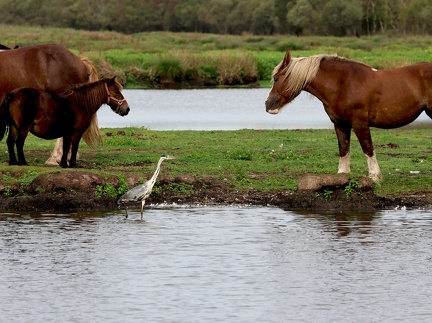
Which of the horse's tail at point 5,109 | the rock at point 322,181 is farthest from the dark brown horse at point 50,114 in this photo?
the rock at point 322,181

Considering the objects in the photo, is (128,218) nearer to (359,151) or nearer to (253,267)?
(253,267)

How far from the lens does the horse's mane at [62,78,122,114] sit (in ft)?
51.0

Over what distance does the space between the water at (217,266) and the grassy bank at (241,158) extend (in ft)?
3.05

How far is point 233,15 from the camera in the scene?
349 ft

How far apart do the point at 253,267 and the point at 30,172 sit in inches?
182

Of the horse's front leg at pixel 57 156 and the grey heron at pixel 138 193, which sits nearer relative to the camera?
the grey heron at pixel 138 193

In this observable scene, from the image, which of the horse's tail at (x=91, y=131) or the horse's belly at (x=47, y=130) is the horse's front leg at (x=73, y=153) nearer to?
the horse's belly at (x=47, y=130)

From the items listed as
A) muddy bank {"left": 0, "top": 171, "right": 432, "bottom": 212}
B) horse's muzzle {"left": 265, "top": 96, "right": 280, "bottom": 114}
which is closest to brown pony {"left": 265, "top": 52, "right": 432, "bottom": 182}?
horse's muzzle {"left": 265, "top": 96, "right": 280, "bottom": 114}

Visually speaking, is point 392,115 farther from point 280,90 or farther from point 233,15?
point 233,15

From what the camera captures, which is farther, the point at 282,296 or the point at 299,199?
the point at 299,199

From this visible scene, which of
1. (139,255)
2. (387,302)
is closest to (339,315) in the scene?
(387,302)

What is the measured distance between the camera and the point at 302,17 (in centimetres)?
9150

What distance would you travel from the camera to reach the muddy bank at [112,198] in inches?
562

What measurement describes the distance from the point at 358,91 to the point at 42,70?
4748 millimetres
